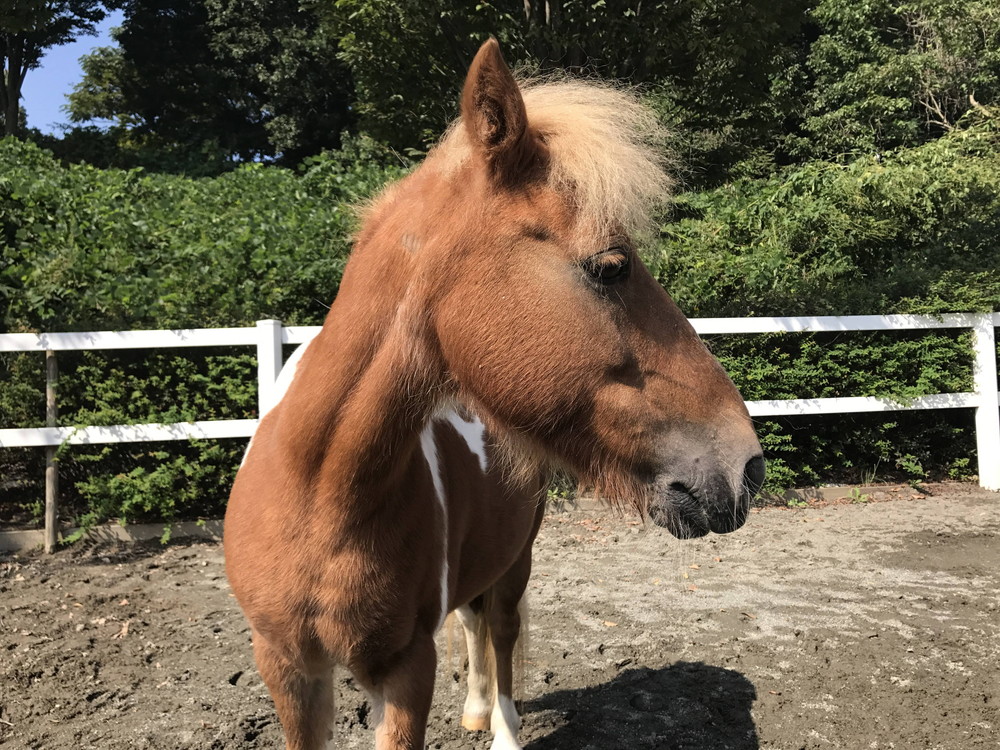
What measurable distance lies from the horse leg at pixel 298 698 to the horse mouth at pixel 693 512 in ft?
4.13

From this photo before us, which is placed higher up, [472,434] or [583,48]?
[583,48]

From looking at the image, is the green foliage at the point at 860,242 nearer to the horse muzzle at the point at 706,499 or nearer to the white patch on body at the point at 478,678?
the white patch on body at the point at 478,678

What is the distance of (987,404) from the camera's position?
767 cm

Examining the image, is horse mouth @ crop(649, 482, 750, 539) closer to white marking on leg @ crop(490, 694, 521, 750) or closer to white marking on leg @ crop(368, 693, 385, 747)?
white marking on leg @ crop(368, 693, 385, 747)

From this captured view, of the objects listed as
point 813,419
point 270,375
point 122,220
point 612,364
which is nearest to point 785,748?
point 612,364

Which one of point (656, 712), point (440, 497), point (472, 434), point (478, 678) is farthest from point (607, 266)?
point (656, 712)

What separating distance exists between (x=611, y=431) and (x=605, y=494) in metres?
0.19

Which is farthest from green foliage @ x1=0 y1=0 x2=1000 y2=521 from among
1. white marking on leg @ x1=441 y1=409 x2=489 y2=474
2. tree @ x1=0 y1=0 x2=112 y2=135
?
tree @ x1=0 y1=0 x2=112 y2=135

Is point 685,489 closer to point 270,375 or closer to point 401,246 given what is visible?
point 401,246

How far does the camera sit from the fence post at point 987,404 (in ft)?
25.1

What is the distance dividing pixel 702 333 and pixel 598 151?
5.87 metres

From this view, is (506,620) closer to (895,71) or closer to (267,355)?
(267,355)

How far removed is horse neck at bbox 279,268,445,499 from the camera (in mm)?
1815

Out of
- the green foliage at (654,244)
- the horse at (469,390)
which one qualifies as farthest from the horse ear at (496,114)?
the green foliage at (654,244)
